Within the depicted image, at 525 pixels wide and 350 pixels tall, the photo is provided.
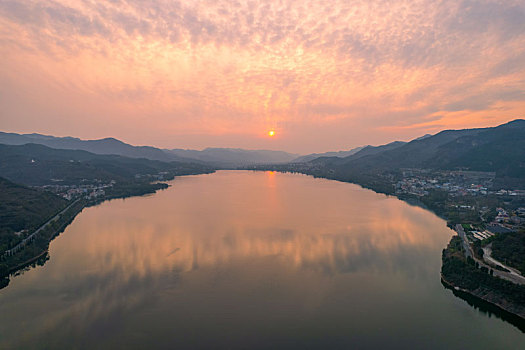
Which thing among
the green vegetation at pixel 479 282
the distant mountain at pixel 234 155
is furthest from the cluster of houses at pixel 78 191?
the distant mountain at pixel 234 155

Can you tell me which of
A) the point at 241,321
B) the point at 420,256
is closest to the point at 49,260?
the point at 241,321

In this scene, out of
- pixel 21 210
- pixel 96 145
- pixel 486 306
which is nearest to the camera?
pixel 486 306

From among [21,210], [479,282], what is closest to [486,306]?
[479,282]

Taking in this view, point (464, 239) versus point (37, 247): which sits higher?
point (37, 247)

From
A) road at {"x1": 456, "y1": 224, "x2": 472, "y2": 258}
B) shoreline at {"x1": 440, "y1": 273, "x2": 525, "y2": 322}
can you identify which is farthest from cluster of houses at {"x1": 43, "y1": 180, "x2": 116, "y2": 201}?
road at {"x1": 456, "y1": 224, "x2": 472, "y2": 258}

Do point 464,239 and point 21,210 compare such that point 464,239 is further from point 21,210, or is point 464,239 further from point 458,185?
point 21,210

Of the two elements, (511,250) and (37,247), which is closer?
(511,250)

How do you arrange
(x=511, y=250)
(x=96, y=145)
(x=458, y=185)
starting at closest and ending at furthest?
(x=511, y=250) < (x=458, y=185) < (x=96, y=145)
